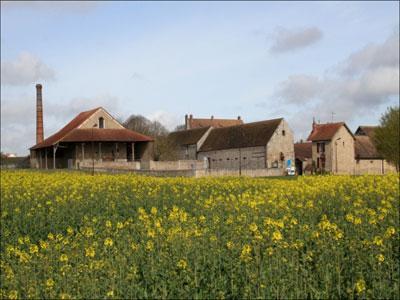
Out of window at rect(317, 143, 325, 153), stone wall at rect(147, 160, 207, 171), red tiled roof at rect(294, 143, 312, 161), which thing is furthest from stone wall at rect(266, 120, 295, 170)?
red tiled roof at rect(294, 143, 312, 161)

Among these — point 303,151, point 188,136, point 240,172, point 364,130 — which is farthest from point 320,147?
point 240,172

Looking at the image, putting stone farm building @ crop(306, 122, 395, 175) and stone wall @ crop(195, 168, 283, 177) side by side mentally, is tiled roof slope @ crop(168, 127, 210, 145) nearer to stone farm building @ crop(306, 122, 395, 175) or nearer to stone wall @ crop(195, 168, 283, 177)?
stone farm building @ crop(306, 122, 395, 175)

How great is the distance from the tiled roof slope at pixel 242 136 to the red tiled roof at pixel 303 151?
410 inches

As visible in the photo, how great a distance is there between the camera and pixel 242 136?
2854 inches

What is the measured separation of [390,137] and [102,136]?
1170 inches

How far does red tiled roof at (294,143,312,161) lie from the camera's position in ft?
268

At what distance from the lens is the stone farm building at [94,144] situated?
6253cm

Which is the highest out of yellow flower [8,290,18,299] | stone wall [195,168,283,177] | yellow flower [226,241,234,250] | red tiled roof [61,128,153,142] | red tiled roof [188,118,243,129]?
red tiled roof [188,118,243,129]

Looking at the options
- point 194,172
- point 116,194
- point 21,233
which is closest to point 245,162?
point 194,172

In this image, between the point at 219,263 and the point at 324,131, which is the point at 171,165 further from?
the point at 219,263

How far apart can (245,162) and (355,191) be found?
52.1 m

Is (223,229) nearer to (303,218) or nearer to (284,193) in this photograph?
(303,218)

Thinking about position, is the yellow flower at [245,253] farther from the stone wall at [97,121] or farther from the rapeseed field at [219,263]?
the stone wall at [97,121]

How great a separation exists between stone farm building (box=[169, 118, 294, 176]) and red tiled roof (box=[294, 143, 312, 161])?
10.8 m
